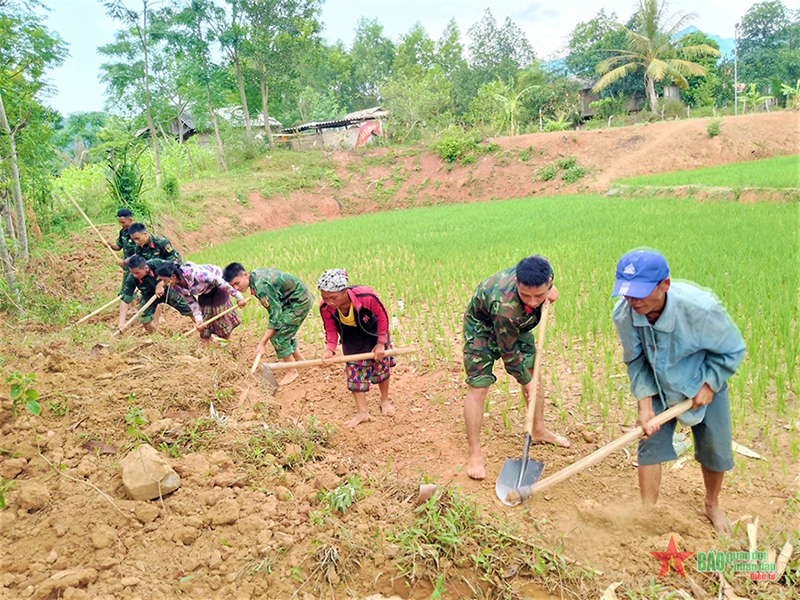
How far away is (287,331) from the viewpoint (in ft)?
16.2

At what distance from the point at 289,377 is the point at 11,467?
2.54 metres

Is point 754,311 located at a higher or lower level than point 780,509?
higher

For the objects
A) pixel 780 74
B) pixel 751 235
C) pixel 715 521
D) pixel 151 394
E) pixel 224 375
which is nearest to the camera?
pixel 715 521

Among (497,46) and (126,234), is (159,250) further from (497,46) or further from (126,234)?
(497,46)

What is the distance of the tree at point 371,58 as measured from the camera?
1716 inches

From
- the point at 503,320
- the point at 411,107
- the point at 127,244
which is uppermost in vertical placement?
the point at 411,107

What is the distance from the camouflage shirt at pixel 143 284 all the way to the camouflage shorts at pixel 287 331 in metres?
2.06

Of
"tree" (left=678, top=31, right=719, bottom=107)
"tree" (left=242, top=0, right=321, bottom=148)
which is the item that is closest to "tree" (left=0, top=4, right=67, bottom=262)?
"tree" (left=242, top=0, right=321, bottom=148)

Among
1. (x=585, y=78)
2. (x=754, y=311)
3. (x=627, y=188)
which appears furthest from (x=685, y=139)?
(x=754, y=311)

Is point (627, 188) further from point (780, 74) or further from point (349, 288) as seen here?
point (780, 74)

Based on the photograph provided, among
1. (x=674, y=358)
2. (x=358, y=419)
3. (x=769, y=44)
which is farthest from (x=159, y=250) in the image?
(x=769, y=44)

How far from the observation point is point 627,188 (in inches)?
636

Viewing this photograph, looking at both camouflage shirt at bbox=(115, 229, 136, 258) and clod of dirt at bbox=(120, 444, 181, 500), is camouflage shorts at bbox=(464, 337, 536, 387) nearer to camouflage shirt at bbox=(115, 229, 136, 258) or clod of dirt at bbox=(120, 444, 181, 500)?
clod of dirt at bbox=(120, 444, 181, 500)

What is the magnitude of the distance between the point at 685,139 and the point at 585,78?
39.5 feet
